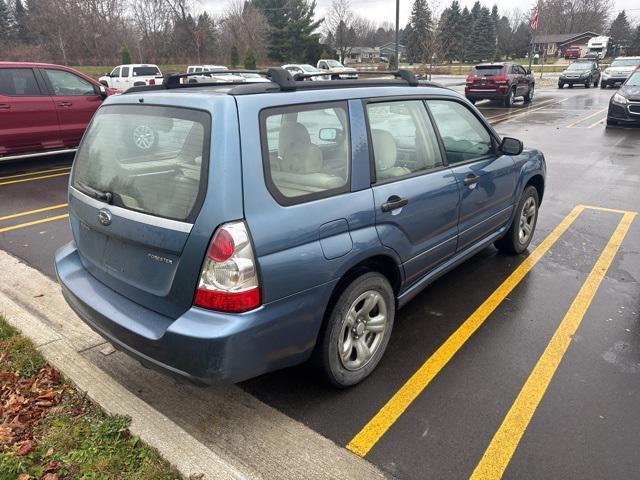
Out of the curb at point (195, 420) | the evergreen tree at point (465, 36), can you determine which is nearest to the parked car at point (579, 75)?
the curb at point (195, 420)

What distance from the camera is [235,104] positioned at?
2320 mm

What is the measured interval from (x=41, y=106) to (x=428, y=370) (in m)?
8.92

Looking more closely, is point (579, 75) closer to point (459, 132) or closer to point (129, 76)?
point (129, 76)

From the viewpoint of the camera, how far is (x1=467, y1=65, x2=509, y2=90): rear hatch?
1959cm

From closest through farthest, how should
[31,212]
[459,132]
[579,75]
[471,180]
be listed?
[471,180] < [459,132] < [31,212] < [579,75]

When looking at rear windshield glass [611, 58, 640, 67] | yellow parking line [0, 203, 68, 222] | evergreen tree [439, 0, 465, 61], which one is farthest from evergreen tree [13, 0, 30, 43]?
yellow parking line [0, 203, 68, 222]

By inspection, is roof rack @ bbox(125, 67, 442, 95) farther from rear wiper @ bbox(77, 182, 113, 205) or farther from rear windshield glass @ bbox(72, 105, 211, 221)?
rear wiper @ bbox(77, 182, 113, 205)

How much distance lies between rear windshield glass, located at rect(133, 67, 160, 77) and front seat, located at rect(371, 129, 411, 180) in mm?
24512

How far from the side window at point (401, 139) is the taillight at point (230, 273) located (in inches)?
42.1

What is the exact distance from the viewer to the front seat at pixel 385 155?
297cm

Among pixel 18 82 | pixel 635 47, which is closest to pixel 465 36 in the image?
pixel 635 47

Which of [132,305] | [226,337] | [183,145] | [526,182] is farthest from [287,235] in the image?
[526,182]

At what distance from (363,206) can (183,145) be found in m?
1.02

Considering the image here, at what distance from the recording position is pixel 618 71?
28.5m
